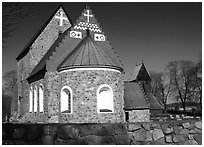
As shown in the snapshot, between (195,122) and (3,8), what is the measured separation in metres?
5.58

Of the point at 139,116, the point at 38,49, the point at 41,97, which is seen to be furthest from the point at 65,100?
the point at 38,49

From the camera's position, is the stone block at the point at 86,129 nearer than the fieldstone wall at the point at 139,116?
Yes

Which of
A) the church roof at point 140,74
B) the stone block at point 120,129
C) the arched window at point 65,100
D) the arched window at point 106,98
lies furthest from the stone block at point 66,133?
the church roof at point 140,74

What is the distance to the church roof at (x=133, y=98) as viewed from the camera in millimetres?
18469

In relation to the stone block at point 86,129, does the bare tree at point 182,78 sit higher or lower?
higher

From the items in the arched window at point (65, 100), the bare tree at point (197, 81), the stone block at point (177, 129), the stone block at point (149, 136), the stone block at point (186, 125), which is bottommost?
the stone block at point (149, 136)

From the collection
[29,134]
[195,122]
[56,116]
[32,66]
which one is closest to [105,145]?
[29,134]

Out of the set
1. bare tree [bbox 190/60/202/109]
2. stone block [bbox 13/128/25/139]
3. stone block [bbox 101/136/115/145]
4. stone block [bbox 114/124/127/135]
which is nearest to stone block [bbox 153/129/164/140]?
stone block [bbox 114/124/127/135]

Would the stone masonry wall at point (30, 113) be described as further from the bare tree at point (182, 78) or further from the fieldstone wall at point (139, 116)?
the bare tree at point (182, 78)

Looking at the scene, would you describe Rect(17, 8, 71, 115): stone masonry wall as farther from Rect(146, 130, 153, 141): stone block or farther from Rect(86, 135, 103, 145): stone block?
Rect(146, 130, 153, 141): stone block

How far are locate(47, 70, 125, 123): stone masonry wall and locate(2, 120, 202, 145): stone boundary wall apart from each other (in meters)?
8.89

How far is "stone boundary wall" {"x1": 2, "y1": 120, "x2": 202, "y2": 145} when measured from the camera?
5.89 m

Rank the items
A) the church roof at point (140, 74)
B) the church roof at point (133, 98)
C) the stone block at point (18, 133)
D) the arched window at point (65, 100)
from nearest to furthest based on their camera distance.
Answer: the stone block at point (18, 133) < the arched window at point (65, 100) < the church roof at point (133, 98) < the church roof at point (140, 74)

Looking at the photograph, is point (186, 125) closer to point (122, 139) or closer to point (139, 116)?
point (122, 139)
